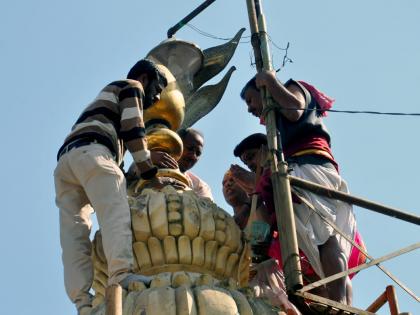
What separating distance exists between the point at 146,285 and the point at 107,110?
5.75 ft

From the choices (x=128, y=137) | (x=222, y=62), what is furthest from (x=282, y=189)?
(x=222, y=62)

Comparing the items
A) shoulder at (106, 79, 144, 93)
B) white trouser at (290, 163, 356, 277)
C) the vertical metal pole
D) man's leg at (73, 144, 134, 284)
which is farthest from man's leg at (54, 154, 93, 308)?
white trouser at (290, 163, 356, 277)

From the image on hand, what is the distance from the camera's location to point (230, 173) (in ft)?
39.9

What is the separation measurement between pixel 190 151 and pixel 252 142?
2.05 feet

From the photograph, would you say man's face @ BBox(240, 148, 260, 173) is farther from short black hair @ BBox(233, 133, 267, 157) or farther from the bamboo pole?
the bamboo pole

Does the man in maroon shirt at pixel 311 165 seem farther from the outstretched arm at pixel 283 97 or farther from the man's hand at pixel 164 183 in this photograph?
the man's hand at pixel 164 183

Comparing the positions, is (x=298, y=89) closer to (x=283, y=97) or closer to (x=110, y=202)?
(x=283, y=97)

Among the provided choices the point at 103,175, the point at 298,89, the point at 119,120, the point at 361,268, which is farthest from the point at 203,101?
the point at 361,268

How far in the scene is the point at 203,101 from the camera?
13.5 meters

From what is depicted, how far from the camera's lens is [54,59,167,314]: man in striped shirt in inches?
388

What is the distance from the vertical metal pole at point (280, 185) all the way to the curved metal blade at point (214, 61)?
1.94 m

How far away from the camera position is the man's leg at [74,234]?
391 inches

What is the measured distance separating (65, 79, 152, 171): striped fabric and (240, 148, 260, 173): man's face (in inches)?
60.6

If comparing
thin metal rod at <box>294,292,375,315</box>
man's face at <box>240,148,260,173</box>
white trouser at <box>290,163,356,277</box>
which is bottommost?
thin metal rod at <box>294,292,375,315</box>
